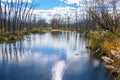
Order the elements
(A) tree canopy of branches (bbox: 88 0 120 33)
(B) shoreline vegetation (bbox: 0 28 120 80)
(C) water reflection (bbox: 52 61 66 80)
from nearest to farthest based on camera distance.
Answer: (B) shoreline vegetation (bbox: 0 28 120 80)
(C) water reflection (bbox: 52 61 66 80)
(A) tree canopy of branches (bbox: 88 0 120 33)

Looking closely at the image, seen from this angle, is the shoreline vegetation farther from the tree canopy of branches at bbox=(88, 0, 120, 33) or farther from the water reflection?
the water reflection

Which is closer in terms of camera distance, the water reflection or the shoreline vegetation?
the shoreline vegetation

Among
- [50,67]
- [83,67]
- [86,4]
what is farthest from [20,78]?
[86,4]

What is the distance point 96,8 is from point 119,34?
3781 millimetres

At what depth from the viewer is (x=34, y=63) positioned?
1789 centimetres

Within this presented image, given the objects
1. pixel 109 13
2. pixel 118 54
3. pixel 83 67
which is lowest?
pixel 83 67

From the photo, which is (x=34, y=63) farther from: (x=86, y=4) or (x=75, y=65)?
(x=86, y=4)

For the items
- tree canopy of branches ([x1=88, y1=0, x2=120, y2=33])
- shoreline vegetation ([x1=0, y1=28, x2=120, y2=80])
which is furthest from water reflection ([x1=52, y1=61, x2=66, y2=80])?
tree canopy of branches ([x1=88, y1=0, x2=120, y2=33])

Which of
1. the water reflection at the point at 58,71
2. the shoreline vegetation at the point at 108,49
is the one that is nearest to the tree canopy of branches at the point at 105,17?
the shoreline vegetation at the point at 108,49

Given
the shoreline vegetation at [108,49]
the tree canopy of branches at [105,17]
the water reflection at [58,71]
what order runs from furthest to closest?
1. the tree canopy of branches at [105,17]
2. the water reflection at [58,71]
3. the shoreline vegetation at [108,49]

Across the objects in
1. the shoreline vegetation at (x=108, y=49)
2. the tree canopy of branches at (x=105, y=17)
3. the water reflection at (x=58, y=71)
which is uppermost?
the tree canopy of branches at (x=105, y=17)

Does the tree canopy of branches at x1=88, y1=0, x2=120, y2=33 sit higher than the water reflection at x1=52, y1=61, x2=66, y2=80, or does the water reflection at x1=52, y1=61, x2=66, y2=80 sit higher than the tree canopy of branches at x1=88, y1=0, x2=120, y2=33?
the tree canopy of branches at x1=88, y1=0, x2=120, y2=33

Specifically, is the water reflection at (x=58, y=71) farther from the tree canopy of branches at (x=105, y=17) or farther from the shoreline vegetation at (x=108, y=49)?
the tree canopy of branches at (x=105, y=17)

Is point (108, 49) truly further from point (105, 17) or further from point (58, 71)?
point (58, 71)
